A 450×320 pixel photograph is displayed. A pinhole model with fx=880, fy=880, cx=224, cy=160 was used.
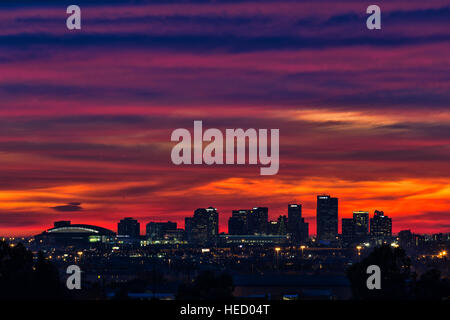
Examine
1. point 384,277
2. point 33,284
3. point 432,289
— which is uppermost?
point 33,284

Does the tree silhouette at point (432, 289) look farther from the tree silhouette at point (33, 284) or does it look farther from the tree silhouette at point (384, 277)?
the tree silhouette at point (33, 284)

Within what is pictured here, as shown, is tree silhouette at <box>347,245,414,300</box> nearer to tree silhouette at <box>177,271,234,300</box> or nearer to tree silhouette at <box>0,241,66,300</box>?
tree silhouette at <box>177,271,234,300</box>

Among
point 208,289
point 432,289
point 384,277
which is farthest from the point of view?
point 384,277

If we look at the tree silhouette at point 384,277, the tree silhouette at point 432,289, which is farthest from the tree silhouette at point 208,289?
the tree silhouette at point 432,289

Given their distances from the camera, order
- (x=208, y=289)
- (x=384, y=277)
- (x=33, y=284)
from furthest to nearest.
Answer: (x=384, y=277)
(x=208, y=289)
(x=33, y=284)

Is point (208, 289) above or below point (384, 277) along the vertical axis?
below

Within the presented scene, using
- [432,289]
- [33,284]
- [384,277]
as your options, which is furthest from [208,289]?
[432,289]

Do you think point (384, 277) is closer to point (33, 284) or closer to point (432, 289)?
point (432, 289)
